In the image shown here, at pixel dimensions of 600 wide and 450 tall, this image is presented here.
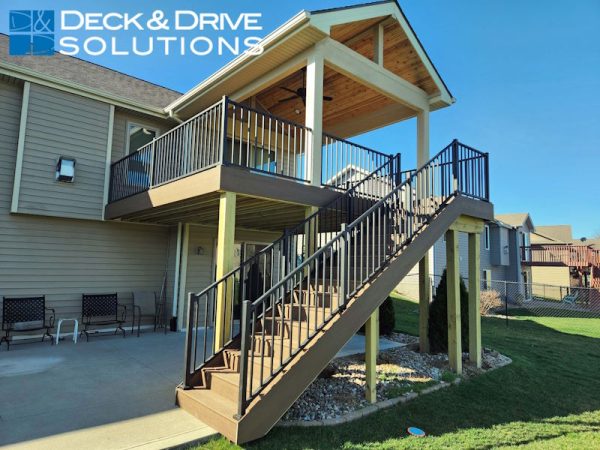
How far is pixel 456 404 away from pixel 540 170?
45.4 metres

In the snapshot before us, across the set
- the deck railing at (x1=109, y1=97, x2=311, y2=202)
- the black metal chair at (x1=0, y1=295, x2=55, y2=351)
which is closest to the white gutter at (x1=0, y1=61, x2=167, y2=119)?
the deck railing at (x1=109, y1=97, x2=311, y2=202)

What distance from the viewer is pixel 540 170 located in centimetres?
4075

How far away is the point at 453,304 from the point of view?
5832mm

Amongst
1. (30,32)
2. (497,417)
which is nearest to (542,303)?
(497,417)

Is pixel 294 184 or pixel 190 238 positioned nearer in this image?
pixel 294 184

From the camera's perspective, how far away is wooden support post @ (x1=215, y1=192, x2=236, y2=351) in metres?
4.45

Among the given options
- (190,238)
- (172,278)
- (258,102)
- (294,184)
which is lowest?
(172,278)

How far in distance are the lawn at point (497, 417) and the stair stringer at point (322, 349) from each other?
21cm

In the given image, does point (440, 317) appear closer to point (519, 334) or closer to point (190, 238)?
point (519, 334)

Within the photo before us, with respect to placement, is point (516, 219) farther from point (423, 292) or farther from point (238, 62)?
point (238, 62)

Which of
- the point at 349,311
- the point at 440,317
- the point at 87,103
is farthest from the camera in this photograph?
the point at 87,103

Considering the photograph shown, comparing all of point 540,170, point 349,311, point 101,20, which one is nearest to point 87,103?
point 101,20

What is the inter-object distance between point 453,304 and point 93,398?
527cm

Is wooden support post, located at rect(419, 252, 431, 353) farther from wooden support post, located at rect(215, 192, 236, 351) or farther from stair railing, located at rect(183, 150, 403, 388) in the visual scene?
wooden support post, located at rect(215, 192, 236, 351)
